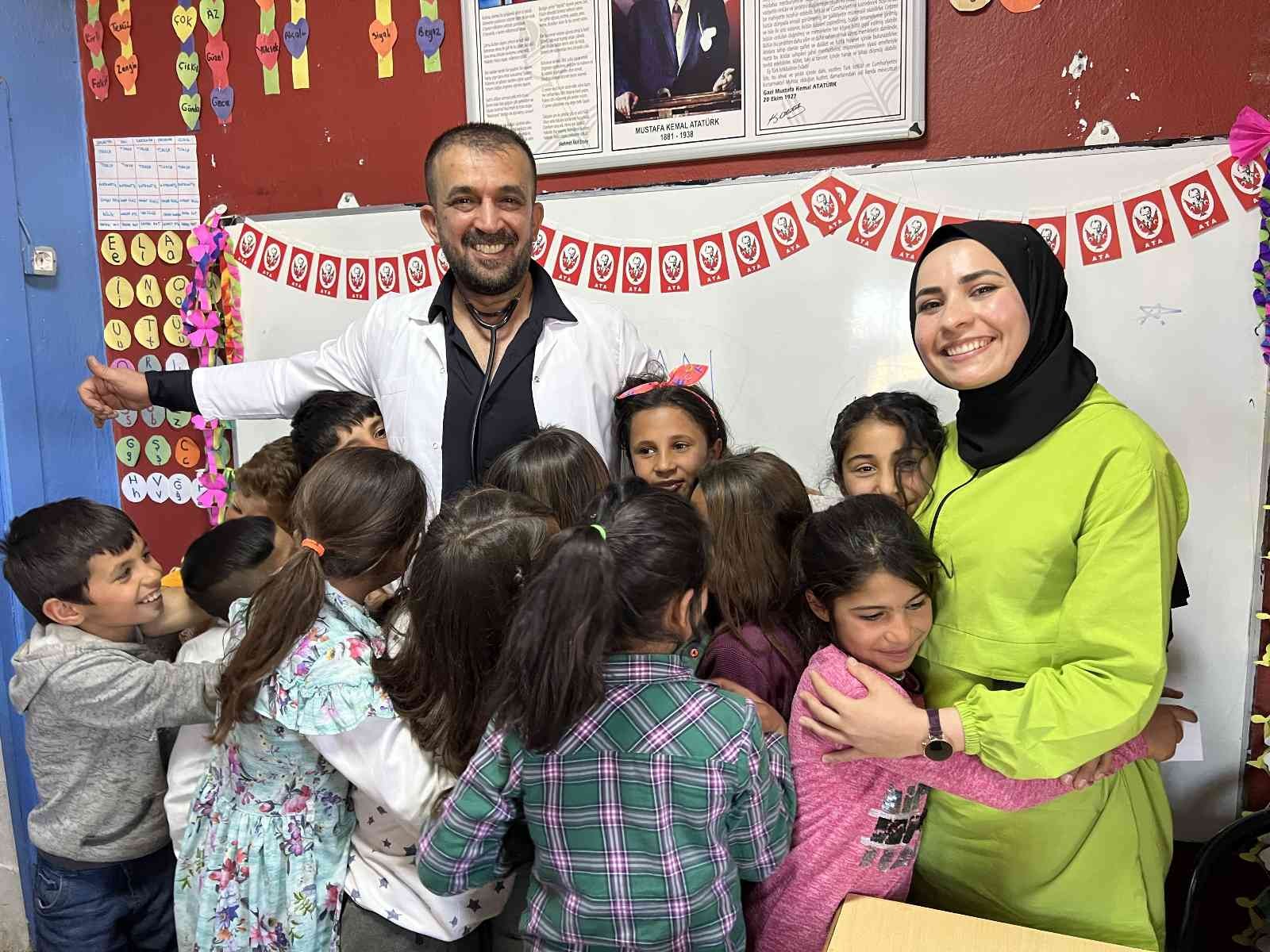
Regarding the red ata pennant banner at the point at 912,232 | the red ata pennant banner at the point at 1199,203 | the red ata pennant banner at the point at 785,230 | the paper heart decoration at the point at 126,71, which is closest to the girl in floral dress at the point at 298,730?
the red ata pennant banner at the point at 785,230

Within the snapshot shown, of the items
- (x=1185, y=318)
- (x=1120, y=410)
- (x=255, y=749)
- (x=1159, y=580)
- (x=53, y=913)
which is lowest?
(x=53, y=913)

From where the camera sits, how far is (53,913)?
5.22ft

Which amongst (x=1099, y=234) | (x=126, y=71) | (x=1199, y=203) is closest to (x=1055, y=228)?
(x=1099, y=234)

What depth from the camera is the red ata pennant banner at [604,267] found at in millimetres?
2133

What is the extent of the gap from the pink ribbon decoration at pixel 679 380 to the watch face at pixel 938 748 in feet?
3.03

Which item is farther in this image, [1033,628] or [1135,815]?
[1135,815]

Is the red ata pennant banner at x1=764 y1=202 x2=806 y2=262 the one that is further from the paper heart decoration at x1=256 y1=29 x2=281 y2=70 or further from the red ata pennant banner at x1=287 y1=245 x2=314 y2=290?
the paper heart decoration at x1=256 y1=29 x2=281 y2=70

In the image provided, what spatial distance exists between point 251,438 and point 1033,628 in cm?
219

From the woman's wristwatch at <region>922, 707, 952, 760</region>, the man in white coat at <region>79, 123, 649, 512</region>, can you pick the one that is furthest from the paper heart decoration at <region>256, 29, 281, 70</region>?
the woman's wristwatch at <region>922, 707, 952, 760</region>

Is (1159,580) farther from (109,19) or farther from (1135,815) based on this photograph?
(109,19)

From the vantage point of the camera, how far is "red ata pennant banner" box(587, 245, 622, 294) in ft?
7.00

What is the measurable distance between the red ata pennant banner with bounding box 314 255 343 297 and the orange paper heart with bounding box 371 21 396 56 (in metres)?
0.56

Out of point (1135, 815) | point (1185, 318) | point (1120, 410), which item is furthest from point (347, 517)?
point (1185, 318)

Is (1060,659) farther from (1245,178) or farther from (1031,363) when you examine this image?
(1245,178)
